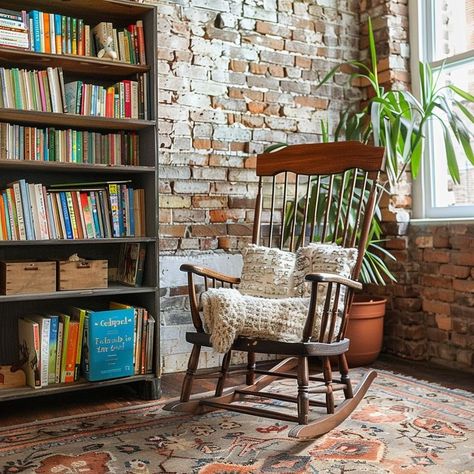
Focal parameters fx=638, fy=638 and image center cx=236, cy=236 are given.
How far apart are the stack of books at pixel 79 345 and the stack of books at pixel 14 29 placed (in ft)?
3.89

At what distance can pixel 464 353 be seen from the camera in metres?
3.44

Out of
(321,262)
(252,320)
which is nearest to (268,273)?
(321,262)

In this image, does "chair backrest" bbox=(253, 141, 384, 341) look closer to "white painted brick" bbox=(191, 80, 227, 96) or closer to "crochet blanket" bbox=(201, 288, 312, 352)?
"crochet blanket" bbox=(201, 288, 312, 352)

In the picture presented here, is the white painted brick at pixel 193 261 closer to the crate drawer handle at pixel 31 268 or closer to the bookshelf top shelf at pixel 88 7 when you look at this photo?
the crate drawer handle at pixel 31 268

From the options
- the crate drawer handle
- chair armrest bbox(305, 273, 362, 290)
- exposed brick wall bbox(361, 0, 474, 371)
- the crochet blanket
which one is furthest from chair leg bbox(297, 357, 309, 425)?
exposed brick wall bbox(361, 0, 474, 371)

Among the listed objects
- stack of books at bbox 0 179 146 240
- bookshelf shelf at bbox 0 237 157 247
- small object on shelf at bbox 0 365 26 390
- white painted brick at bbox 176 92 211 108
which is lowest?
small object on shelf at bbox 0 365 26 390

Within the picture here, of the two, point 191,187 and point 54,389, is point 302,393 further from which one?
point 191,187

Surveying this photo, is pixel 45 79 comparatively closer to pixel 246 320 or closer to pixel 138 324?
pixel 138 324

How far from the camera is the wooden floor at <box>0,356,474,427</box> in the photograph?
2.75 m

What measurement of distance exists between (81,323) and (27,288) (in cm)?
28

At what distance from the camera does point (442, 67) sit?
3.54 m

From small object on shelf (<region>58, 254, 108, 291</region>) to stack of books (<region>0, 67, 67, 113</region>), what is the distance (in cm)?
68

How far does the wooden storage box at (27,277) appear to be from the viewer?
2699 millimetres

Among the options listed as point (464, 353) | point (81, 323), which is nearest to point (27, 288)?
point (81, 323)
